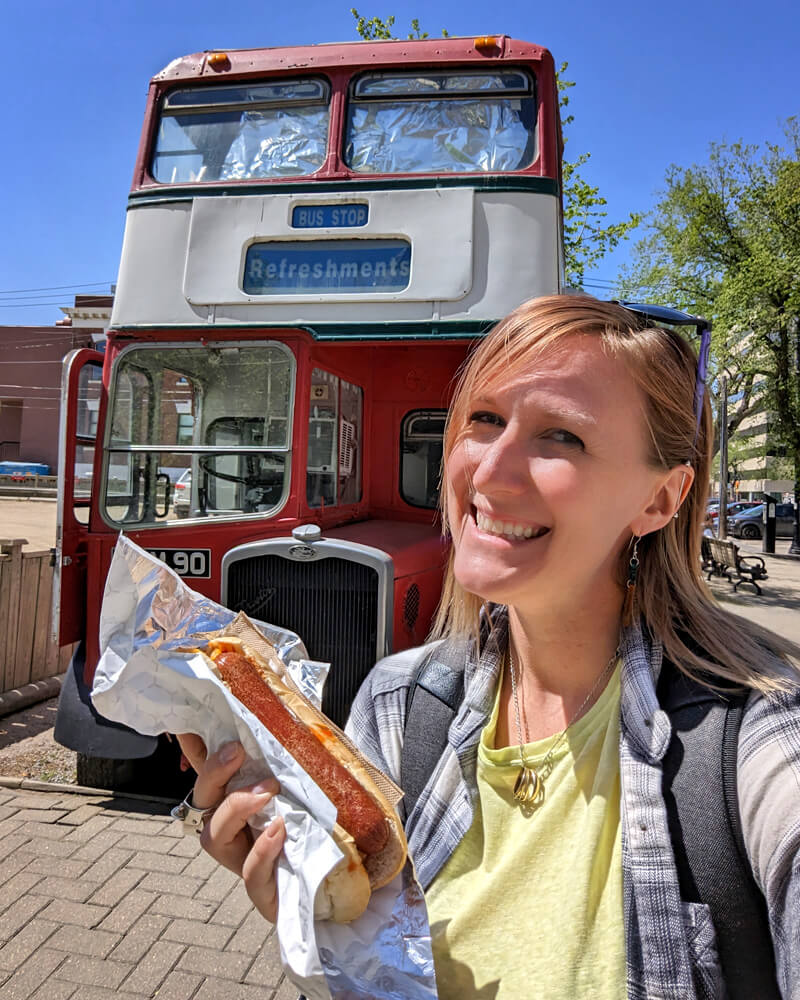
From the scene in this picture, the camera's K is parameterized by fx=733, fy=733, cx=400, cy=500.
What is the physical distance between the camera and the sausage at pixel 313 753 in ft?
4.31

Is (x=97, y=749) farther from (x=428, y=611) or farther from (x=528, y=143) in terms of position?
(x=528, y=143)

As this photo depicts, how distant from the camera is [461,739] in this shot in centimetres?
141

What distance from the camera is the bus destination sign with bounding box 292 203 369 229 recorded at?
4.52m

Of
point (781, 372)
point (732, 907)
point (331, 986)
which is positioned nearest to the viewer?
point (732, 907)

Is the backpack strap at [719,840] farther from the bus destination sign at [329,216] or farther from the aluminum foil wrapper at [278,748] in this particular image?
the bus destination sign at [329,216]

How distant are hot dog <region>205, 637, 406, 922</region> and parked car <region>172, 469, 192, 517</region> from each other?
10.8 feet

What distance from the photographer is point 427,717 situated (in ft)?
4.74

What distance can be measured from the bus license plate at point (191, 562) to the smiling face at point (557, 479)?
11.7 feet

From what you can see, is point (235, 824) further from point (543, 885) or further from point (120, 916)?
point (120, 916)

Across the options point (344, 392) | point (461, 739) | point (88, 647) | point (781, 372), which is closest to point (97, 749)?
point (88, 647)

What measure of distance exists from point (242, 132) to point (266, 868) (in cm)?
479

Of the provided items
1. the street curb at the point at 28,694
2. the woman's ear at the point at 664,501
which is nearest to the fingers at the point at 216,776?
the woman's ear at the point at 664,501

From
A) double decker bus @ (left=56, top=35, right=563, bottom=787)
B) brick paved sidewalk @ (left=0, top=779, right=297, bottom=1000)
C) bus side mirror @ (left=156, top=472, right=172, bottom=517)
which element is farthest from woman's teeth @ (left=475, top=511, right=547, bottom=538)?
bus side mirror @ (left=156, top=472, right=172, bottom=517)

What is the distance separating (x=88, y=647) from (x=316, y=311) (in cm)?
262
